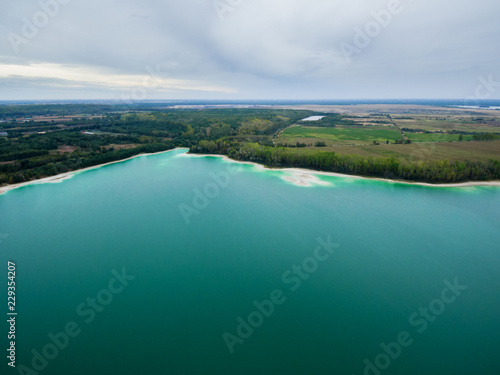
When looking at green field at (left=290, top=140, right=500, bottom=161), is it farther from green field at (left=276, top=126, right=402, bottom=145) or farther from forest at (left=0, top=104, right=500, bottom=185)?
green field at (left=276, top=126, right=402, bottom=145)

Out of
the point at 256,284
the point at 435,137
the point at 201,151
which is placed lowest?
the point at 201,151

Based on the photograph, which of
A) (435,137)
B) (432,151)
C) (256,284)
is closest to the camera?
(256,284)

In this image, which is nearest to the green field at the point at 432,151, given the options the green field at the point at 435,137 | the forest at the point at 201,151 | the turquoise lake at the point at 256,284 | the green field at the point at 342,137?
the forest at the point at 201,151

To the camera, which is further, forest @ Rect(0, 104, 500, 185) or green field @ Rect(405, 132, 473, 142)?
green field @ Rect(405, 132, 473, 142)

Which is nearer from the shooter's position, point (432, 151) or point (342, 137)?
point (432, 151)

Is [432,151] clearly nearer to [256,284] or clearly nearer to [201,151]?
[201,151]

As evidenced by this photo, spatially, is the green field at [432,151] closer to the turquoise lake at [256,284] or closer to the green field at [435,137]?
the green field at [435,137]

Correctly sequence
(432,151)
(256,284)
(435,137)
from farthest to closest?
(435,137) → (432,151) → (256,284)

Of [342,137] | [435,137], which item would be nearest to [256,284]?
[342,137]

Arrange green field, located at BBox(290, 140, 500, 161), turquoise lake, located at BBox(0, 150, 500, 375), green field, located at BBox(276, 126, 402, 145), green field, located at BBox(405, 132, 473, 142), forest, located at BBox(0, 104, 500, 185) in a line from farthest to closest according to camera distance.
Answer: green field, located at BBox(276, 126, 402, 145) < green field, located at BBox(405, 132, 473, 142) < green field, located at BBox(290, 140, 500, 161) < forest, located at BBox(0, 104, 500, 185) < turquoise lake, located at BBox(0, 150, 500, 375)

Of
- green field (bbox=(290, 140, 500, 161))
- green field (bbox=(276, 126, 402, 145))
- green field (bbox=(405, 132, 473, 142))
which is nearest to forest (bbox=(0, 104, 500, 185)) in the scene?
green field (bbox=(405, 132, 473, 142))
